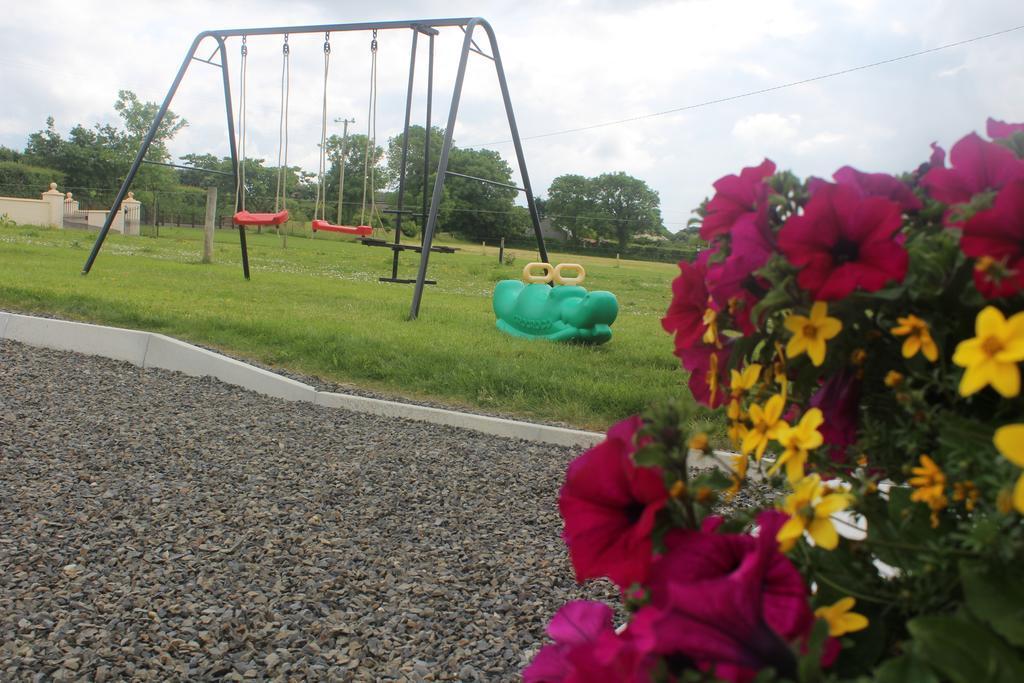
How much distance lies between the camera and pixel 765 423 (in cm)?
67

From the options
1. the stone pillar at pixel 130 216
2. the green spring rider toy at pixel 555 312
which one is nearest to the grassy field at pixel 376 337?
the green spring rider toy at pixel 555 312

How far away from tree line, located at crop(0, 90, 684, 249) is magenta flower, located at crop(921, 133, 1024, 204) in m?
38.4

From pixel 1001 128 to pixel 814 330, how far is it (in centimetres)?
35

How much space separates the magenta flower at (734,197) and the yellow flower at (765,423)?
0.18 m

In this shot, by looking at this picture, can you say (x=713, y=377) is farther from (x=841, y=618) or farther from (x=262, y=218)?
(x=262, y=218)

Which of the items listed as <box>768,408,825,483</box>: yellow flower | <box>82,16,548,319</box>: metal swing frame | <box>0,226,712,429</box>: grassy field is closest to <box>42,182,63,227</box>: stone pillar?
<box>0,226,712,429</box>: grassy field

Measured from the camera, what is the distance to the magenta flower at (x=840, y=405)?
697 mm

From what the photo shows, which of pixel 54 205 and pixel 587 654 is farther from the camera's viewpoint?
pixel 54 205

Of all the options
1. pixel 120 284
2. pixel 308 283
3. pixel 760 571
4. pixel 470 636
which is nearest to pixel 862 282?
pixel 760 571

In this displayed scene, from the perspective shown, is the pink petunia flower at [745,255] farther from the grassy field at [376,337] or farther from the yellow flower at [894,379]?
the grassy field at [376,337]

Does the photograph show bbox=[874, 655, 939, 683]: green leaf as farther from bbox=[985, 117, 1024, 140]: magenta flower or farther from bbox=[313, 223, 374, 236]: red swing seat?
bbox=[313, 223, 374, 236]: red swing seat

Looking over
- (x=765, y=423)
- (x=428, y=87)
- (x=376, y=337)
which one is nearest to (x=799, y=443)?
(x=765, y=423)

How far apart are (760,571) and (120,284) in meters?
10.4

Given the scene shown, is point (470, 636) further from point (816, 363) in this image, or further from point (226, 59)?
point (226, 59)
